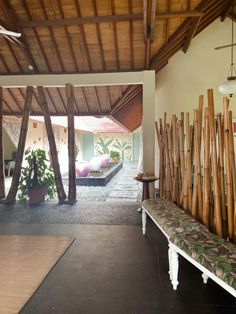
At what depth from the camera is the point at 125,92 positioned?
5926 mm

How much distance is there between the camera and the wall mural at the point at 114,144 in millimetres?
16078

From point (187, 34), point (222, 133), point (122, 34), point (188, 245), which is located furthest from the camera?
point (187, 34)

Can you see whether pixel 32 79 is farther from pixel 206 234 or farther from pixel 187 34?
pixel 206 234

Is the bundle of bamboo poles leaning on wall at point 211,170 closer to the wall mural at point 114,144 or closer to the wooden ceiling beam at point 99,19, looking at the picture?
the wooden ceiling beam at point 99,19

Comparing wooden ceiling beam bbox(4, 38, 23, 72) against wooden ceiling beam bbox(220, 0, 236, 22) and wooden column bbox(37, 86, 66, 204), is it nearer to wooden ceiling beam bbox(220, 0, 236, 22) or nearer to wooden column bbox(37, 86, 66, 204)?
wooden column bbox(37, 86, 66, 204)

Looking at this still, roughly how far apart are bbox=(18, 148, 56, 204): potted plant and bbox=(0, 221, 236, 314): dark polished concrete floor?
86.3 inches

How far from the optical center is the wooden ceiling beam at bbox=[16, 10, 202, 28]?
12.6ft

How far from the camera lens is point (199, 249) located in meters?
1.84

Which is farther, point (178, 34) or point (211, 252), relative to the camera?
point (178, 34)

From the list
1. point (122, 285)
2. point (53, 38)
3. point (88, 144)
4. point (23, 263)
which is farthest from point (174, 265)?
point (88, 144)

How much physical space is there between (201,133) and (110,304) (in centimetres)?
180

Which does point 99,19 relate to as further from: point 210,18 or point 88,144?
point 88,144

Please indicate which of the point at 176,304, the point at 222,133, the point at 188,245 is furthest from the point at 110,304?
the point at 222,133

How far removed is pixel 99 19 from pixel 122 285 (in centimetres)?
380
